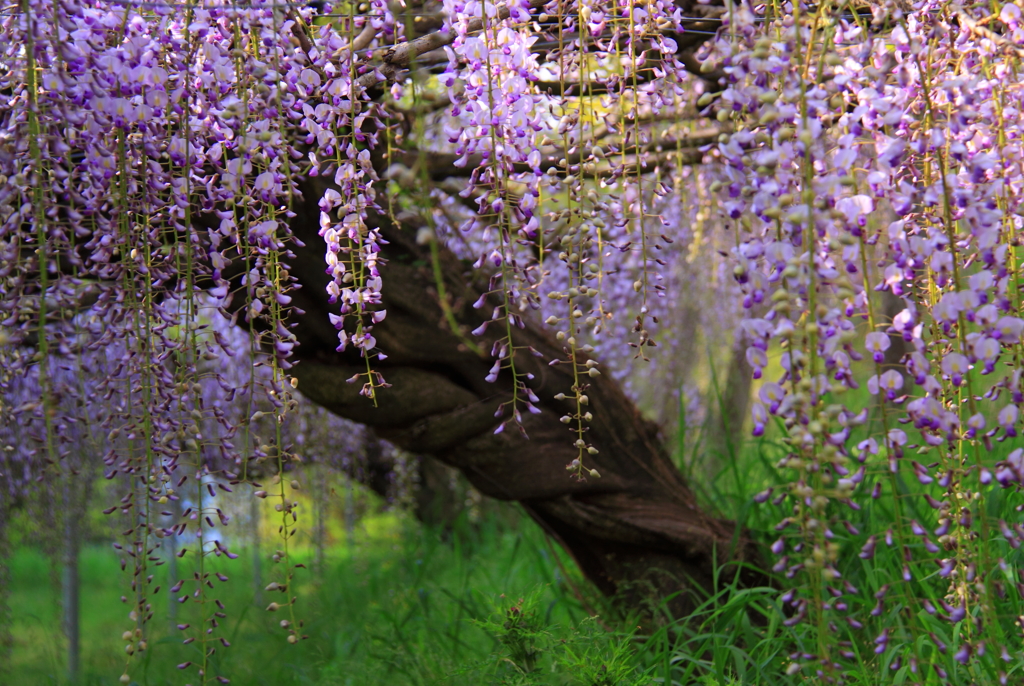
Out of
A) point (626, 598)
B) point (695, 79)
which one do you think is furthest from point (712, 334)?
point (626, 598)

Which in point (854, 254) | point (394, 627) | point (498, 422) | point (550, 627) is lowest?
point (394, 627)

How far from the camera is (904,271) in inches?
46.1

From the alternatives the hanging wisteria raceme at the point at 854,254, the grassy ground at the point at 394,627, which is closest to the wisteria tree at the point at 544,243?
the hanging wisteria raceme at the point at 854,254

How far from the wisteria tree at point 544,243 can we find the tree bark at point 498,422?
0.03ft

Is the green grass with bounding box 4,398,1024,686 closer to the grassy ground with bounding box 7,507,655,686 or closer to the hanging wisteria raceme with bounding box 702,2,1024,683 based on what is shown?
the grassy ground with bounding box 7,507,655,686

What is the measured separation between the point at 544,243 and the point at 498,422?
853 millimetres

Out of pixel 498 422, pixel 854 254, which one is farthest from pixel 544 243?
pixel 498 422

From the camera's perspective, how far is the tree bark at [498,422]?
7.45 feet

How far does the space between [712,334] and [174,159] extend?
4.51 m

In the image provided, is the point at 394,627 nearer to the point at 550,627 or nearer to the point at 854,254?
the point at 550,627

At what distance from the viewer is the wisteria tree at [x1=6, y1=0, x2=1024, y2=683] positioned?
3.58 ft

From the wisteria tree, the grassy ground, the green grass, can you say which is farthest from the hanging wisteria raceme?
the grassy ground

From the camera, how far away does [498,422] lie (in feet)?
7.64

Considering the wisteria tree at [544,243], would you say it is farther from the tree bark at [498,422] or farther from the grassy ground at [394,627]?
the grassy ground at [394,627]
